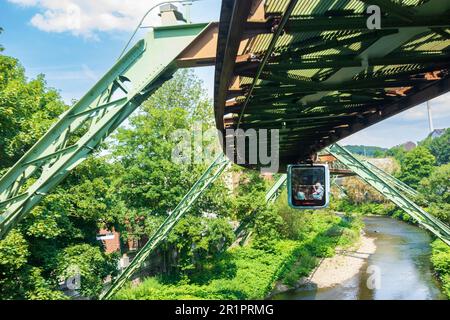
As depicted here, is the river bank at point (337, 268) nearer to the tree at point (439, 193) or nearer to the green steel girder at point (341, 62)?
the tree at point (439, 193)

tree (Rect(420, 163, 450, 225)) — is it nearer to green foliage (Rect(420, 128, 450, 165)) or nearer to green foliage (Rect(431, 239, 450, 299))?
green foliage (Rect(431, 239, 450, 299))

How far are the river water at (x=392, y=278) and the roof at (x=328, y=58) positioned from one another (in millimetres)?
13433

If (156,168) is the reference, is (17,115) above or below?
above

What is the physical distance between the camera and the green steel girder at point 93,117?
487cm

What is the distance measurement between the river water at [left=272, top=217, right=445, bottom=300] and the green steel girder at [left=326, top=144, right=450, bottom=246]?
9.86 ft

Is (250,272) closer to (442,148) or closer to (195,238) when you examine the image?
(195,238)

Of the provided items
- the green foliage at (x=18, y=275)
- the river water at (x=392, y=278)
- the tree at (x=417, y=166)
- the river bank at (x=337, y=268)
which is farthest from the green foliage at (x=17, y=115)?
the tree at (x=417, y=166)

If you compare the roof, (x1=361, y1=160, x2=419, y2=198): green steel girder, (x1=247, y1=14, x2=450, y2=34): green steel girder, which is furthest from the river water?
(x1=247, y1=14, x2=450, y2=34): green steel girder

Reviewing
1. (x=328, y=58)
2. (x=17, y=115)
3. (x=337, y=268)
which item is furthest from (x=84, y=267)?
(x=337, y=268)

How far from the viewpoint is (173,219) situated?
17.5 m

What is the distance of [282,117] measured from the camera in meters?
6.87

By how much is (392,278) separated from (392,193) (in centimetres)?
562

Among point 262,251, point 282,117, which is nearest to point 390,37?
point 282,117
